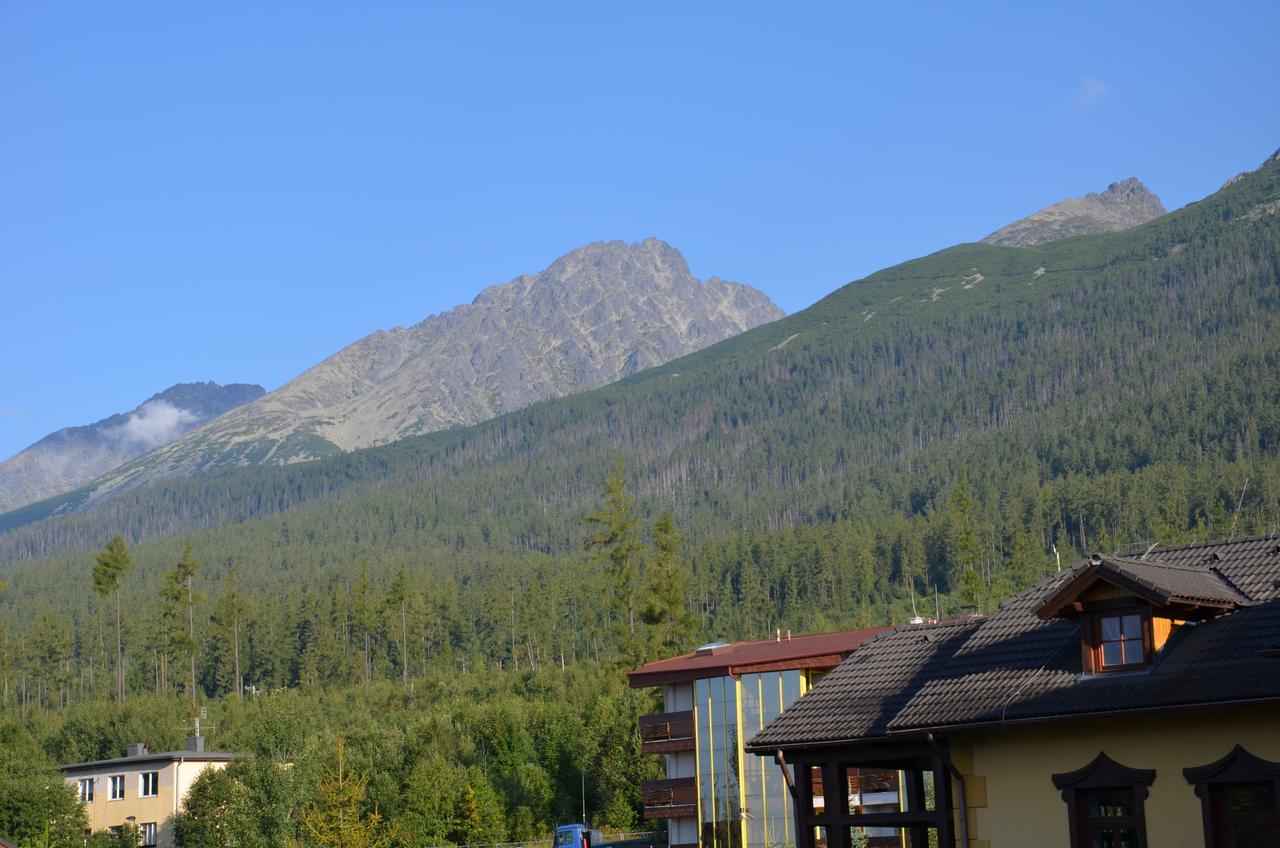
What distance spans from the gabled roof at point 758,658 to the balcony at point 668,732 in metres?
1.49

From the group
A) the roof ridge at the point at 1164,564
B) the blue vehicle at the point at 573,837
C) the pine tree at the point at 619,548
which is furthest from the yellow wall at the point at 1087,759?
the pine tree at the point at 619,548

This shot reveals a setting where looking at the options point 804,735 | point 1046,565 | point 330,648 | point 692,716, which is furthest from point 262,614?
point 804,735

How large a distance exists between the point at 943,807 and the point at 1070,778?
7.46ft

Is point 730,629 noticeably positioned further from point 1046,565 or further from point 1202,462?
point 1202,462

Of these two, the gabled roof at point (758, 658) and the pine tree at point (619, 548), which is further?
the pine tree at point (619, 548)

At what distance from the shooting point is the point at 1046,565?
152250 mm

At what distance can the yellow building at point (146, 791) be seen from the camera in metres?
83.6

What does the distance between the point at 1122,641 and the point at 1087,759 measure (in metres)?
1.89

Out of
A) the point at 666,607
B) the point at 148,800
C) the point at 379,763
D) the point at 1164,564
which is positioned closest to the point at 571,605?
the point at 666,607

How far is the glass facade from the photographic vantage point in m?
62.2

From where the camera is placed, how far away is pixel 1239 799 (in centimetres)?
2225

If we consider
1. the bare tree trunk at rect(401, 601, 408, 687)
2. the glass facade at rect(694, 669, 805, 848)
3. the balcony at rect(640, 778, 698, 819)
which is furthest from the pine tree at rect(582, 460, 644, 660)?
the bare tree trunk at rect(401, 601, 408, 687)

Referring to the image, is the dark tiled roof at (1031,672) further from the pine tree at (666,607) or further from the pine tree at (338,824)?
the pine tree at (666,607)

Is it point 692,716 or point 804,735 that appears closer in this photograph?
point 804,735
